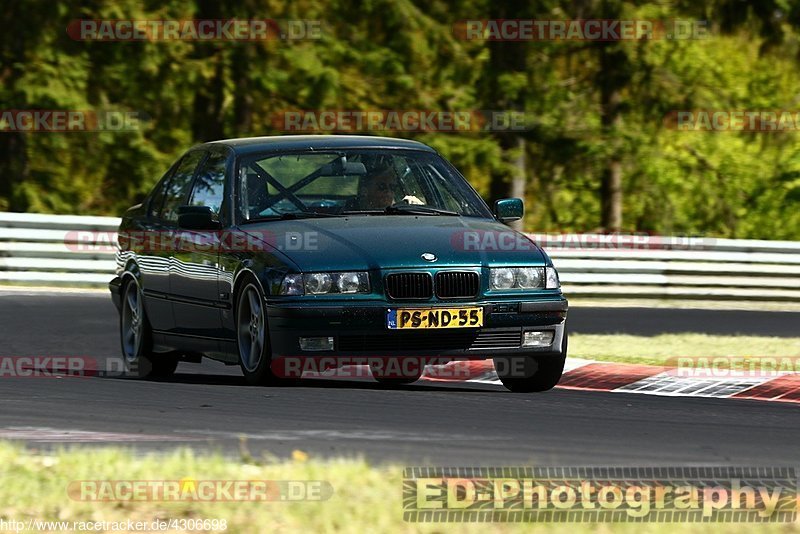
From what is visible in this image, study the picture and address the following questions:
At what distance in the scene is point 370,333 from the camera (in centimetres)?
941

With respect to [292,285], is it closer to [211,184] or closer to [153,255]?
[211,184]

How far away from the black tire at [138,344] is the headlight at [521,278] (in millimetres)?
2992

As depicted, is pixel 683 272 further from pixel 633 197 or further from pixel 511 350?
pixel 511 350

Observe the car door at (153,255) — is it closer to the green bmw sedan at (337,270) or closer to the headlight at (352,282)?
the green bmw sedan at (337,270)

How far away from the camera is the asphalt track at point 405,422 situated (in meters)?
7.46
